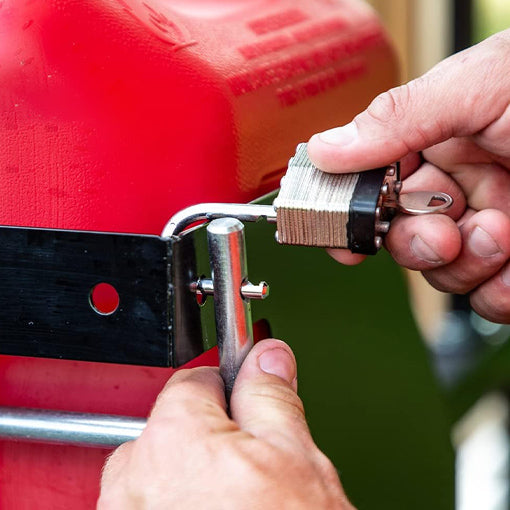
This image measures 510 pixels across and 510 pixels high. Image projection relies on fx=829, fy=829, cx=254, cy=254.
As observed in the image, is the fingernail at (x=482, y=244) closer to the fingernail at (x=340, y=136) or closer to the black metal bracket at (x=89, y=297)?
the fingernail at (x=340, y=136)

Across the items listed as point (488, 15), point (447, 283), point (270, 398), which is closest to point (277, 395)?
point (270, 398)

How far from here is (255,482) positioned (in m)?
0.55

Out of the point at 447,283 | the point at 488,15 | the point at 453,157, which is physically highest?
the point at 453,157

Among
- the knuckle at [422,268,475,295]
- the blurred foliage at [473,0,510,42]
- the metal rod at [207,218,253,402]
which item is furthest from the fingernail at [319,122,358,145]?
the blurred foliage at [473,0,510,42]

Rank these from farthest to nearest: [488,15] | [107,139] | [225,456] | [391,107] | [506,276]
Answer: [488,15] → [506,276] → [391,107] → [107,139] → [225,456]

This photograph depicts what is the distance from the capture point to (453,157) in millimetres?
954

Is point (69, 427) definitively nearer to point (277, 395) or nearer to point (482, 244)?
point (277, 395)

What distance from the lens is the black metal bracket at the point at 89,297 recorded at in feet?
1.95

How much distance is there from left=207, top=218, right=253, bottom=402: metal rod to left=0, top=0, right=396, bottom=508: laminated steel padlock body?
3.9 inches

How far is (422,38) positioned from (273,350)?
241 cm

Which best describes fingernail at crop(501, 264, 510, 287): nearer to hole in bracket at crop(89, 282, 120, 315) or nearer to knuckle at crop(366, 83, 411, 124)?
knuckle at crop(366, 83, 411, 124)

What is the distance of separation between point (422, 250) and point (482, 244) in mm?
80

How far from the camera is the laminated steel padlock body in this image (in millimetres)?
651

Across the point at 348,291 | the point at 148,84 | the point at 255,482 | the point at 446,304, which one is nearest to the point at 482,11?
the point at 446,304
